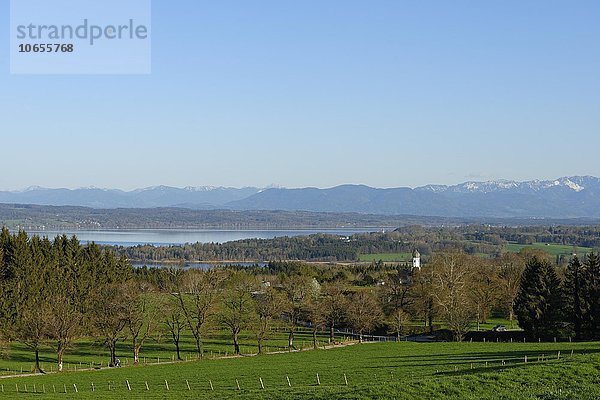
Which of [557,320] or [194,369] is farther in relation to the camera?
[557,320]

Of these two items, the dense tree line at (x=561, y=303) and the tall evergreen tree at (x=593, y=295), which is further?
the dense tree line at (x=561, y=303)

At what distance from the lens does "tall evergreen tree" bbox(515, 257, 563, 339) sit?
191ft

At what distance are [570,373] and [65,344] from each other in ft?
129

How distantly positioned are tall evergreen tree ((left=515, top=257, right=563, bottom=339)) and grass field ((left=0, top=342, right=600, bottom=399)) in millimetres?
10120

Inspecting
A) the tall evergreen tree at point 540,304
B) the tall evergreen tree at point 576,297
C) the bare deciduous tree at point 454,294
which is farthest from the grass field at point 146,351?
the tall evergreen tree at point 576,297

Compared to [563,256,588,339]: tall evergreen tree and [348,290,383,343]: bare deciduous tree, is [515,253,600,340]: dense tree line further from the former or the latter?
[348,290,383,343]: bare deciduous tree

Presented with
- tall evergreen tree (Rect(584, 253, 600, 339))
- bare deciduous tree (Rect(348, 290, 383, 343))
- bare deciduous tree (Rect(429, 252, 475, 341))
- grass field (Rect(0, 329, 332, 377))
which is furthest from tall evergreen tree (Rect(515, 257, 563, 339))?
grass field (Rect(0, 329, 332, 377))

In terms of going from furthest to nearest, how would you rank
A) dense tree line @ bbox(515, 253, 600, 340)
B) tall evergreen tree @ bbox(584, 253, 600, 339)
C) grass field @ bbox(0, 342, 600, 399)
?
dense tree line @ bbox(515, 253, 600, 340), tall evergreen tree @ bbox(584, 253, 600, 339), grass field @ bbox(0, 342, 600, 399)

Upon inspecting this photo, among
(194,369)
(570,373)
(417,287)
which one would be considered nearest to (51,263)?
(194,369)

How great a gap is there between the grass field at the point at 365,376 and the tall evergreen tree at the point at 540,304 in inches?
398

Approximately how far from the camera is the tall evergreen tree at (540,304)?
58250mm

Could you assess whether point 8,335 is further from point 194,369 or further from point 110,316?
point 194,369

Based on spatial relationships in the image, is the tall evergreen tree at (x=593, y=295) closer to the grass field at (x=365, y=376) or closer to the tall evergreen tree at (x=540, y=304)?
the tall evergreen tree at (x=540, y=304)

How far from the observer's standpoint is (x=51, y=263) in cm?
7419
